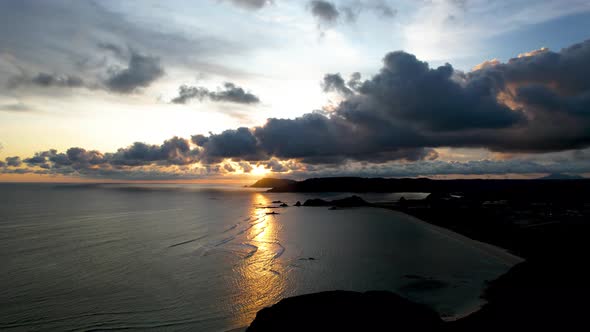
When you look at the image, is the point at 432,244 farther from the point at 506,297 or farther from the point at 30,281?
the point at 30,281

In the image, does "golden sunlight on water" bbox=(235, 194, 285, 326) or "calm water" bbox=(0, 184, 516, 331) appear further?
"golden sunlight on water" bbox=(235, 194, 285, 326)

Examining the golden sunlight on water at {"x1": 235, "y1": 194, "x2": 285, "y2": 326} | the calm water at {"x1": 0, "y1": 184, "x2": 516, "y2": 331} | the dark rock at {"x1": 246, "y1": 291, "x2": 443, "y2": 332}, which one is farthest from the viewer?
the golden sunlight on water at {"x1": 235, "y1": 194, "x2": 285, "y2": 326}

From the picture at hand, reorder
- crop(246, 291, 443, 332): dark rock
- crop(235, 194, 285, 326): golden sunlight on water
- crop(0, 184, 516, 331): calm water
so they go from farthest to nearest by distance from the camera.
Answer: crop(235, 194, 285, 326): golden sunlight on water
crop(0, 184, 516, 331): calm water
crop(246, 291, 443, 332): dark rock

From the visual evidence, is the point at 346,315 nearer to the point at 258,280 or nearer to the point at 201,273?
the point at 258,280

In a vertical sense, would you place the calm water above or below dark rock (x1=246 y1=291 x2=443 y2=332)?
below

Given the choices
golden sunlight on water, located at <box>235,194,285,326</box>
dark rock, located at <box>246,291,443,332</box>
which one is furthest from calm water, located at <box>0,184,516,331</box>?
dark rock, located at <box>246,291,443,332</box>

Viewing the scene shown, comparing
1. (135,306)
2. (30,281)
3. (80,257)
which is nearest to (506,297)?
(135,306)

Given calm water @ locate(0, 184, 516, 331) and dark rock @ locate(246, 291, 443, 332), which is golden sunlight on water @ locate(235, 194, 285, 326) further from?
dark rock @ locate(246, 291, 443, 332)

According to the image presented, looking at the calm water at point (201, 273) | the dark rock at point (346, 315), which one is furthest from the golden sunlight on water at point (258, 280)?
the dark rock at point (346, 315)

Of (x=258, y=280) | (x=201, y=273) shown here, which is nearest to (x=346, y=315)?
(x=258, y=280)
